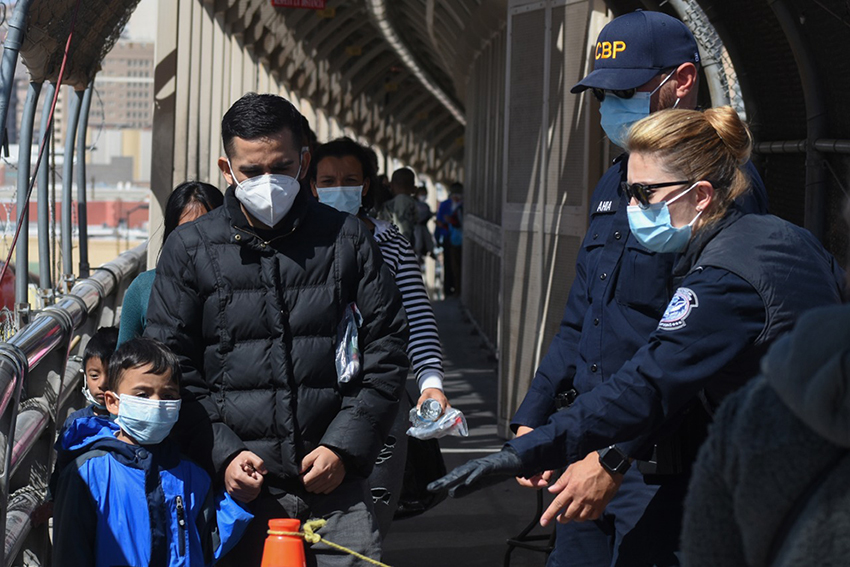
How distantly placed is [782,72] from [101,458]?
3.84 meters

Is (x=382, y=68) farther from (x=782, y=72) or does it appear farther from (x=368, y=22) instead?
(x=782, y=72)

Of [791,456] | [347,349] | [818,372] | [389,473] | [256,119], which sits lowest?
[389,473]

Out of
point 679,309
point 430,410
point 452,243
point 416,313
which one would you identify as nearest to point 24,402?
point 416,313

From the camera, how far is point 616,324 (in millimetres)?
3139

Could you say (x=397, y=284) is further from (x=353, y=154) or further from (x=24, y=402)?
(x=24, y=402)

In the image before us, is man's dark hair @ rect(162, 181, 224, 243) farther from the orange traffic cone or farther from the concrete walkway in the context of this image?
the concrete walkway

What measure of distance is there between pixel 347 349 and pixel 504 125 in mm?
6905

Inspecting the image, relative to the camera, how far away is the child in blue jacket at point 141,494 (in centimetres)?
346

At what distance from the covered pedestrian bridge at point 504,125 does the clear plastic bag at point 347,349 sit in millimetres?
836

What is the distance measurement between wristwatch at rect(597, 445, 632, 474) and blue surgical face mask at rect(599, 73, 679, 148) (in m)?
0.86

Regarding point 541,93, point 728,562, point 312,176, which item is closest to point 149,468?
point 312,176

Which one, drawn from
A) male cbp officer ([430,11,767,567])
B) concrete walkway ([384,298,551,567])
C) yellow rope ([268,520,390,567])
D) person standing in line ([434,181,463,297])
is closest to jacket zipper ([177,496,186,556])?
yellow rope ([268,520,390,567])

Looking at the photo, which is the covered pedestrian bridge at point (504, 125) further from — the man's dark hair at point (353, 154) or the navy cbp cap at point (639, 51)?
the navy cbp cap at point (639, 51)

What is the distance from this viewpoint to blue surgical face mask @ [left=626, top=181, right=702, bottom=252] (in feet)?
9.80
